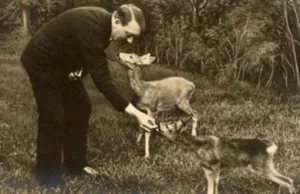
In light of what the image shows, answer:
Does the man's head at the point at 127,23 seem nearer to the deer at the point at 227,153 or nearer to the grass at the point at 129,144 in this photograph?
the grass at the point at 129,144

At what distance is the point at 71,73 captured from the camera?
3.92m

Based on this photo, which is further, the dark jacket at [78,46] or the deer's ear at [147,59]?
the deer's ear at [147,59]

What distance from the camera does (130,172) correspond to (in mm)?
4008

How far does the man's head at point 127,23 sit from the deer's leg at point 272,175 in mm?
985

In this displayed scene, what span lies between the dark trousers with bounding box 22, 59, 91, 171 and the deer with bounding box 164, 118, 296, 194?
19.1 inches

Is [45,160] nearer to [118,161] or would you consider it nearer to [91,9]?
[118,161]

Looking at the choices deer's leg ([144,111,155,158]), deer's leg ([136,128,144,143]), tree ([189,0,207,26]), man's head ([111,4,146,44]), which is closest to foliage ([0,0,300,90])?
tree ([189,0,207,26])

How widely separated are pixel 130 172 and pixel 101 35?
0.79m

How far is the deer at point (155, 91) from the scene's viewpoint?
402cm

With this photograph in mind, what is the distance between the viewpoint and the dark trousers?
3920mm

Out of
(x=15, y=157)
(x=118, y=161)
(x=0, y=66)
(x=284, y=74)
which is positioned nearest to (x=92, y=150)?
(x=118, y=161)

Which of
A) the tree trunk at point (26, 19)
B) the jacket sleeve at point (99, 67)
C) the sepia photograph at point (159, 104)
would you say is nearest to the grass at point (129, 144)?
the sepia photograph at point (159, 104)

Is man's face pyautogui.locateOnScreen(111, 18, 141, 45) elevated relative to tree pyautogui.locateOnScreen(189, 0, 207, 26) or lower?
lower

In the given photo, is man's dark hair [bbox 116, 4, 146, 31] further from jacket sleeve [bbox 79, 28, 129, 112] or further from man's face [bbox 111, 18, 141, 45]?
jacket sleeve [bbox 79, 28, 129, 112]
